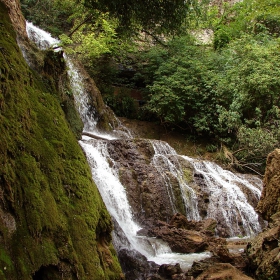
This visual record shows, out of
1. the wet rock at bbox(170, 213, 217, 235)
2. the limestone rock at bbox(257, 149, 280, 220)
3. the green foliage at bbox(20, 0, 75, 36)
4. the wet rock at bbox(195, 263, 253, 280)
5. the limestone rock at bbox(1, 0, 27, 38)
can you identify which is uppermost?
the green foliage at bbox(20, 0, 75, 36)

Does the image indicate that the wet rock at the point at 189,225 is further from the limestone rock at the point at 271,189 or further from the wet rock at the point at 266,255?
the wet rock at the point at 266,255

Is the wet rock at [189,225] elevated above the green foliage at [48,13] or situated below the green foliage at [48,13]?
below

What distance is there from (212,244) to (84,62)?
44.5 feet

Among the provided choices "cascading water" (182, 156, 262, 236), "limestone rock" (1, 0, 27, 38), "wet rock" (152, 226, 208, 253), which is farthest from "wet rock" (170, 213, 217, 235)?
"limestone rock" (1, 0, 27, 38)

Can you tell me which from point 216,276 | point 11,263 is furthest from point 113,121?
point 11,263

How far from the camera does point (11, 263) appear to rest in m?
3.26

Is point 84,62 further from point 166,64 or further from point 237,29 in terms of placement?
point 237,29

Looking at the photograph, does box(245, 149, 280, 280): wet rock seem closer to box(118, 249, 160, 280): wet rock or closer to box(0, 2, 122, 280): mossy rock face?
box(118, 249, 160, 280): wet rock

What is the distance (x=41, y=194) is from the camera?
13.5 ft

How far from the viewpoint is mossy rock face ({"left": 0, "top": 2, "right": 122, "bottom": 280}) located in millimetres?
3564

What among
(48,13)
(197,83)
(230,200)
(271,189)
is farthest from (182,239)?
(48,13)

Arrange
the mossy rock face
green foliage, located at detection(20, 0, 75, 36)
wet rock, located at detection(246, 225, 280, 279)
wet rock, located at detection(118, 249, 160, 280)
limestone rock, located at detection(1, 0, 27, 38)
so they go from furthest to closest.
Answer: green foliage, located at detection(20, 0, 75, 36), limestone rock, located at detection(1, 0, 27, 38), wet rock, located at detection(118, 249, 160, 280), wet rock, located at detection(246, 225, 280, 279), the mossy rock face

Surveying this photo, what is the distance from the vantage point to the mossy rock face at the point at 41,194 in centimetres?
356

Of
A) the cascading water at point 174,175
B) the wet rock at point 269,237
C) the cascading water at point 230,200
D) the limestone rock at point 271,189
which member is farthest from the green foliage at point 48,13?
the wet rock at point 269,237
